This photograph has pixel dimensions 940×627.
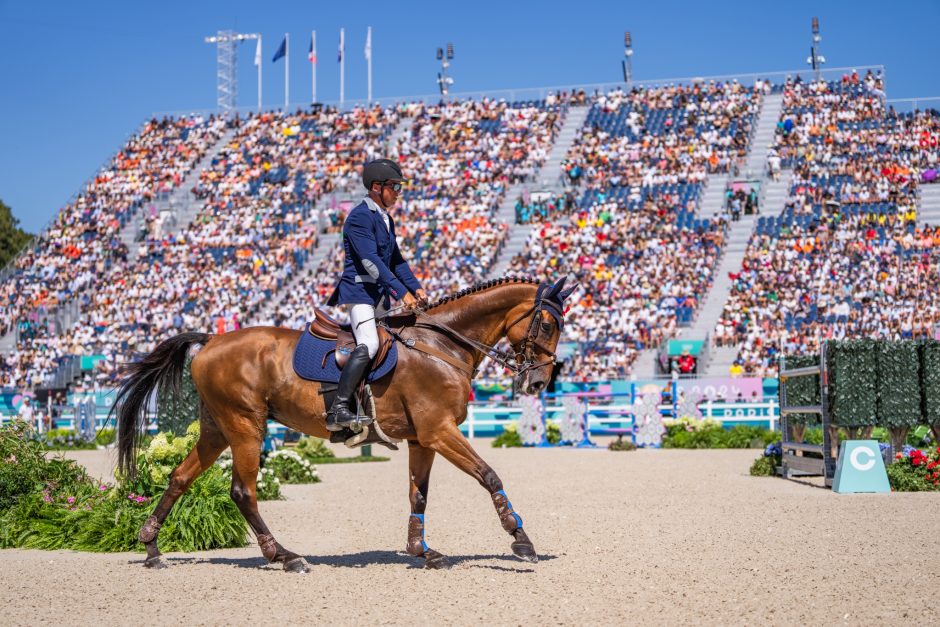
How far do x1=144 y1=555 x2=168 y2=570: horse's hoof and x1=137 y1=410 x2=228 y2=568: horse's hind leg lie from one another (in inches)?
4.8

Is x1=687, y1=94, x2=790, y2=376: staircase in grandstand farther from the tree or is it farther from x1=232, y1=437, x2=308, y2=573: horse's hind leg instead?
the tree

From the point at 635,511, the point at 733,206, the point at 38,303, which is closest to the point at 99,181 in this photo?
the point at 38,303

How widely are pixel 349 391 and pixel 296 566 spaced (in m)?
1.38

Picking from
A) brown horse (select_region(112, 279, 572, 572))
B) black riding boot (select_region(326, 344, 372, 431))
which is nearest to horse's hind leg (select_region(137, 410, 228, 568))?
brown horse (select_region(112, 279, 572, 572))

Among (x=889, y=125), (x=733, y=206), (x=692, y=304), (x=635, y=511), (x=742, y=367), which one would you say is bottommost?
(x=635, y=511)

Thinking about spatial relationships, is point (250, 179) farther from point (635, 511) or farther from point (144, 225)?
point (635, 511)

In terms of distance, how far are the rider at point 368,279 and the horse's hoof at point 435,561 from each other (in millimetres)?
1135

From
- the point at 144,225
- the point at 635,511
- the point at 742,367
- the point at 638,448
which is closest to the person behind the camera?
the point at 635,511

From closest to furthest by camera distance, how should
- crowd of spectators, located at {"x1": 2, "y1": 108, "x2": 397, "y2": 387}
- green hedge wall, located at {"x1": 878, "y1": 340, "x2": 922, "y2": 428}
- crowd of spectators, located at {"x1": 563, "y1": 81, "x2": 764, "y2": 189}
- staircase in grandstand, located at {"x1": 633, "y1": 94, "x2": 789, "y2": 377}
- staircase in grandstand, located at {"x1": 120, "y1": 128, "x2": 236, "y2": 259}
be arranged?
1. green hedge wall, located at {"x1": 878, "y1": 340, "x2": 922, "y2": 428}
2. staircase in grandstand, located at {"x1": 633, "y1": 94, "x2": 789, "y2": 377}
3. crowd of spectators, located at {"x1": 2, "y1": 108, "x2": 397, "y2": 387}
4. crowd of spectators, located at {"x1": 563, "y1": 81, "x2": 764, "y2": 189}
5. staircase in grandstand, located at {"x1": 120, "y1": 128, "x2": 236, "y2": 259}

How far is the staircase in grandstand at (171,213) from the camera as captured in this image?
159ft

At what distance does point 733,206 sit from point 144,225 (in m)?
26.4

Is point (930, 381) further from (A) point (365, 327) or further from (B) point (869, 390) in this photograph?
(A) point (365, 327)

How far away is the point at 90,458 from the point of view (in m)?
Result: 22.7

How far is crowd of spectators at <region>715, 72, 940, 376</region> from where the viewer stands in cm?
3184
